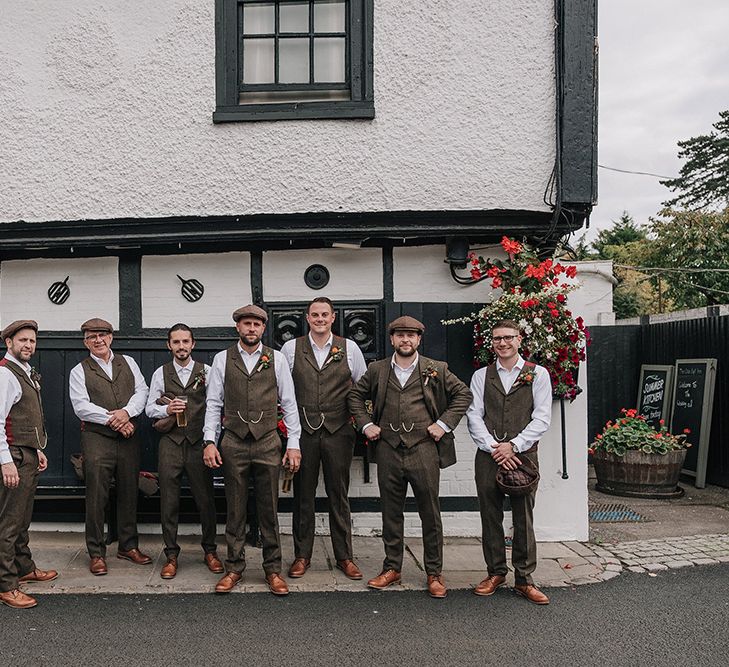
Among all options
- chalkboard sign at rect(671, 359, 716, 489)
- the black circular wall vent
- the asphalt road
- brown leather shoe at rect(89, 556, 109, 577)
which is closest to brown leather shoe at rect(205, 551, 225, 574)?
the asphalt road

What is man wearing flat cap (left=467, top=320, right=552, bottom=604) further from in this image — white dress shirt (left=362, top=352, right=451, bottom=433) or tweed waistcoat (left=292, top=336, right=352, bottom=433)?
tweed waistcoat (left=292, top=336, right=352, bottom=433)

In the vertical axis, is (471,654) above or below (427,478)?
below

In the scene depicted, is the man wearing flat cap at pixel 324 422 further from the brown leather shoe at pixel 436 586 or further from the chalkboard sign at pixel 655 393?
the chalkboard sign at pixel 655 393

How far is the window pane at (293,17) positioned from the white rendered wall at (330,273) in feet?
6.94

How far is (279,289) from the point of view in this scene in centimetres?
670

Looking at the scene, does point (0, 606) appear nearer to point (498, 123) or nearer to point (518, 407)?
point (518, 407)

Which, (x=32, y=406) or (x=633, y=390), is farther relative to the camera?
(x=633, y=390)

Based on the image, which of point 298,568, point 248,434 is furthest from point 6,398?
point 298,568

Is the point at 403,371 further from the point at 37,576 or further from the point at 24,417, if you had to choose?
the point at 37,576

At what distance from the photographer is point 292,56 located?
6906 millimetres

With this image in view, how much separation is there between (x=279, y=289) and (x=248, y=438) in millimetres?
1855

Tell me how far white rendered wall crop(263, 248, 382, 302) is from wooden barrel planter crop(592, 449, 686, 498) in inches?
145

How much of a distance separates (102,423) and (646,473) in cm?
582

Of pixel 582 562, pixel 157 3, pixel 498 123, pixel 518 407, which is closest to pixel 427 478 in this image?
pixel 518 407
